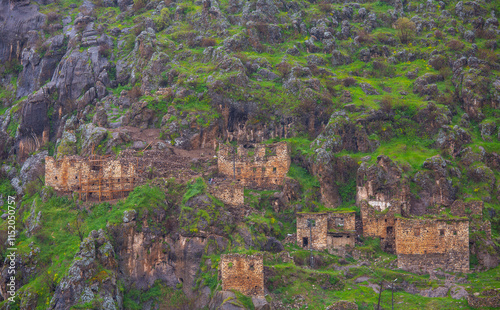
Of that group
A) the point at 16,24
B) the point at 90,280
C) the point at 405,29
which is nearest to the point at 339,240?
the point at 90,280

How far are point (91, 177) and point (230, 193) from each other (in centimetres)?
1578

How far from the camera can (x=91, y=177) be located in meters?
71.1

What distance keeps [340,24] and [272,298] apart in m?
63.7

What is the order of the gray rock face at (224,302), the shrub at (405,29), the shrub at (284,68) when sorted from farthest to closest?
the shrub at (405,29) → the shrub at (284,68) → the gray rock face at (224,302)

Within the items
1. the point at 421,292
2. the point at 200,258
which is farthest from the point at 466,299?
the point at 200,258

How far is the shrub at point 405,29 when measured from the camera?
105 m

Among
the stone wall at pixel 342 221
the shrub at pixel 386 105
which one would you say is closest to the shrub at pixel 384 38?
the shrub at pixel 386 105

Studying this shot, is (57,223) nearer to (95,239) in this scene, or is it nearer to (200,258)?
(95,239)

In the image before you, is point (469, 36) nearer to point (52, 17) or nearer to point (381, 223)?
point (381, 223)

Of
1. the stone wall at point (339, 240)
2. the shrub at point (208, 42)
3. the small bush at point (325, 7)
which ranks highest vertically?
the small bush at point (325, 7)

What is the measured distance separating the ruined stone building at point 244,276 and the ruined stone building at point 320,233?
9.83 metres

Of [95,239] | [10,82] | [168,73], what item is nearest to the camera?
[95,239]

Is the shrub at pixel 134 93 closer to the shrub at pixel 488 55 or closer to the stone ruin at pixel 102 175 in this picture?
the stone ruin at pixel 102 175

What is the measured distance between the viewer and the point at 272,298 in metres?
57.9
